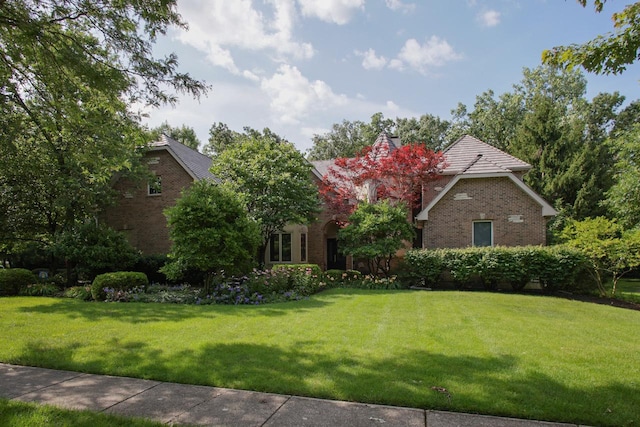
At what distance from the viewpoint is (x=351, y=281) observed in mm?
15211

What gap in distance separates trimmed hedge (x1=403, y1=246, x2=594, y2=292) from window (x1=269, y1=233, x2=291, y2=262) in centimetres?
817

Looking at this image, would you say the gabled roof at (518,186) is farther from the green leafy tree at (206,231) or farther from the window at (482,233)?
the green leafy tree at (206,231)

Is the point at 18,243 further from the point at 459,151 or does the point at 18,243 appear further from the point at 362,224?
the point at 459,151

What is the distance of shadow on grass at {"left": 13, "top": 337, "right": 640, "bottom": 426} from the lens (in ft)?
12.2

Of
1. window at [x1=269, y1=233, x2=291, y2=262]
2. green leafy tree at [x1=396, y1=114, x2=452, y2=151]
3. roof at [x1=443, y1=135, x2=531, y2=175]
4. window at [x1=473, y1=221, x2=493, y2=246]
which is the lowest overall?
window at [x1=269, y1=233, x2=291, y2=262]

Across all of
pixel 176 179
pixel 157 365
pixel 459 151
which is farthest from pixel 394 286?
pixel 176 179

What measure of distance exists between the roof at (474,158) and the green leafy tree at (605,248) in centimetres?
452

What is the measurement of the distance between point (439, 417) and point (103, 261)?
14059mm

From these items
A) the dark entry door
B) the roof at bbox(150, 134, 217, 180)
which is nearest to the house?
the roof at bbox(150, 134, 217, 180)

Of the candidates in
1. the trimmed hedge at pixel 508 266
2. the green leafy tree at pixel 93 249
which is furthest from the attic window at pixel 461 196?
the green leafy tree at pixel 93 249

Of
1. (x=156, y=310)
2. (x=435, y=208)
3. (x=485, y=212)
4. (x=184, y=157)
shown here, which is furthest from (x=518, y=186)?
(x=184, y=157)

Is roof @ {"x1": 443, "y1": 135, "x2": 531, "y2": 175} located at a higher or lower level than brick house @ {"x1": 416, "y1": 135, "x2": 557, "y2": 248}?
higher

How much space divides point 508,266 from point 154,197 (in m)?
17.4

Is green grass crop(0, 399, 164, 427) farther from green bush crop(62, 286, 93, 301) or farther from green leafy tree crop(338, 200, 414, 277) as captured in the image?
green leafy tree crop(338, 200, 414, 277)
